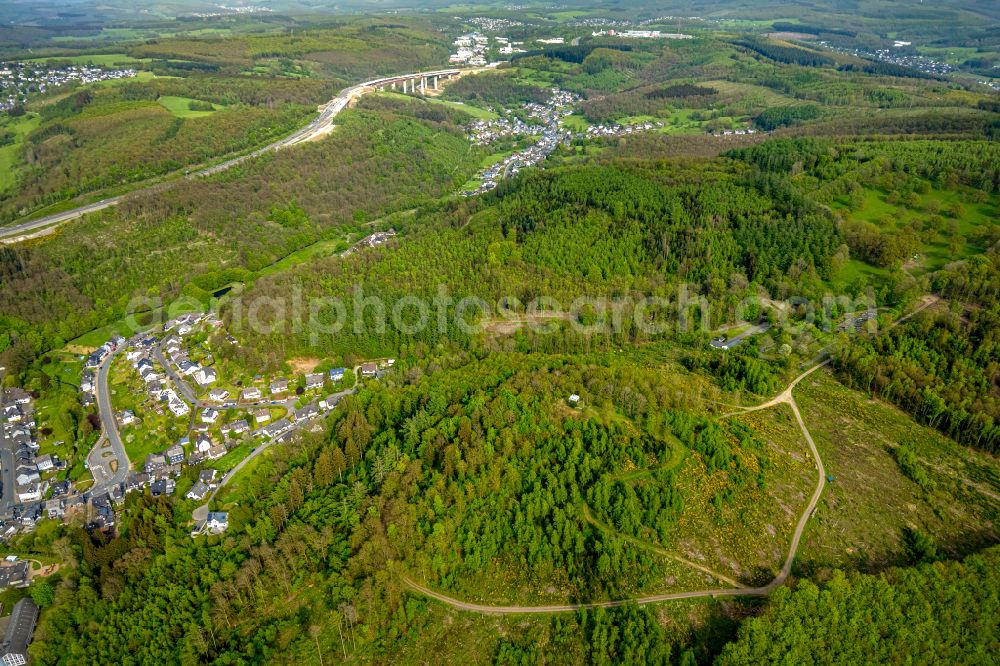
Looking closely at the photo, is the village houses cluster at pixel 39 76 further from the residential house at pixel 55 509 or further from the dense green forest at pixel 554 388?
the residential house at pixel 55 509

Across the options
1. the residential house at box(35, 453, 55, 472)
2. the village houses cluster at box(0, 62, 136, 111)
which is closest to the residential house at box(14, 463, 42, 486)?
the residential house at box(35, 453, 55, 472)

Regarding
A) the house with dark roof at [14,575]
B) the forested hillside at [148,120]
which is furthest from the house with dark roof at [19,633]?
the forested hillside at [148,120]

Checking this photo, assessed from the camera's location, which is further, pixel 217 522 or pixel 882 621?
pixel 217 522

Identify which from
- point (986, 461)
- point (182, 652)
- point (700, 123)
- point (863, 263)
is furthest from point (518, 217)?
point (700, 123)

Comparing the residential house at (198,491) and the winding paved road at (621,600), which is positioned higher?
the winding paved road at (621,600)

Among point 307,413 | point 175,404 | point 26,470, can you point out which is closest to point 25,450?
point 26,470

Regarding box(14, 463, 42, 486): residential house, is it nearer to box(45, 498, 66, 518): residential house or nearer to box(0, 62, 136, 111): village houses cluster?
box(45, 498, 66, 518): residential house

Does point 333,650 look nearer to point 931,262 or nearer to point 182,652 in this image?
point 182,652

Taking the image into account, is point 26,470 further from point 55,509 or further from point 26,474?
point 55,509

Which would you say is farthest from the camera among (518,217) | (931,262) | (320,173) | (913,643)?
(320,173)
